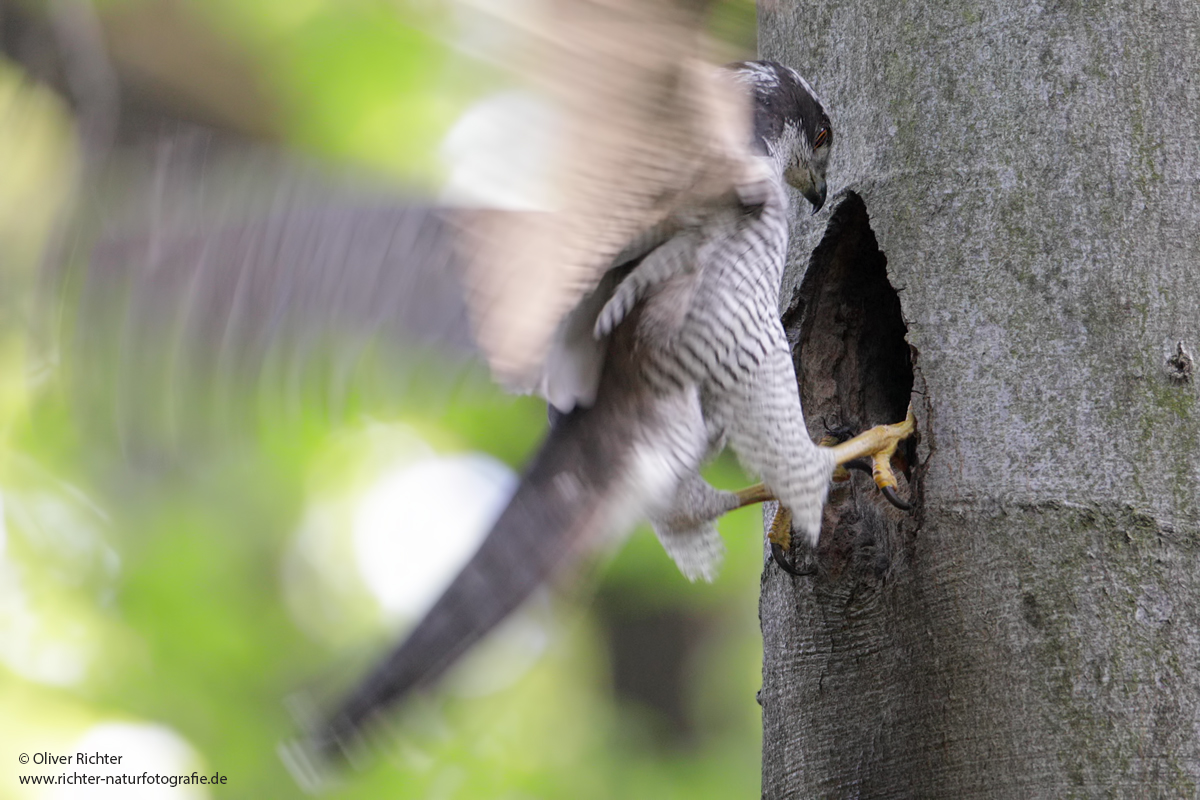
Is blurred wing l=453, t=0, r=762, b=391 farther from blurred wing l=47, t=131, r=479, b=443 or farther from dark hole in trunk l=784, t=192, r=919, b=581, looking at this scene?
dark hole in trunk l=784, t=192, r=919, b=581

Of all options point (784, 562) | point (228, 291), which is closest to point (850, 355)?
point (784, 562)

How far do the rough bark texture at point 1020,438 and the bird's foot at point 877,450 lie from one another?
0.06 meters

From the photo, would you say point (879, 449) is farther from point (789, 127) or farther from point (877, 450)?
point (789, 127)

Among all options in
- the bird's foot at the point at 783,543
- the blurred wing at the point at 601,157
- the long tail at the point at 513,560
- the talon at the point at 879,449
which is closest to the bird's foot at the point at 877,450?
the talon at the point at 879,449

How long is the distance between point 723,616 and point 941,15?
3.96 m

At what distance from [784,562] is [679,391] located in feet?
1.28

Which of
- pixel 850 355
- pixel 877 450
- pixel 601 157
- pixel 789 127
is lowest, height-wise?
pixel 877 450

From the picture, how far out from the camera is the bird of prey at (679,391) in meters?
1.94

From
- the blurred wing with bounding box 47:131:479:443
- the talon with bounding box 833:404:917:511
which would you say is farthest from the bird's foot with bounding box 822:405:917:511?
the blurred wing with bounding box 47:131:479:443

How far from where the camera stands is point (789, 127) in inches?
96.4

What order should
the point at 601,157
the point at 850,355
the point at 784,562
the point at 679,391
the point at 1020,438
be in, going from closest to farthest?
the point at 601,157
the point at 1020,438
the point at 784,562
the point at 679,391
the point at 850,355

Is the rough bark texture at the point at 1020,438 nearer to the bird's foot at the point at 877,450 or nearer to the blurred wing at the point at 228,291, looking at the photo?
the bird's foot at the point at 877,450

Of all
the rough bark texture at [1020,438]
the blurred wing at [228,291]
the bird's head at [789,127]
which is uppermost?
the bird's head at [789,127]

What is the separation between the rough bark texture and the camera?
160 cm
